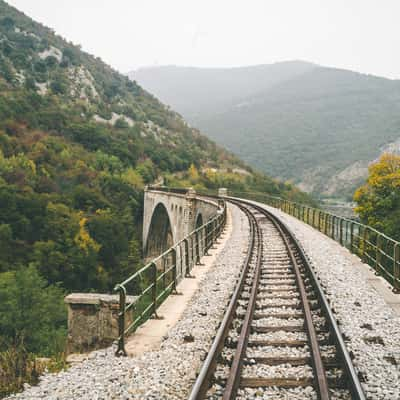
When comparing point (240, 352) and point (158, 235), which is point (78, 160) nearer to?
point (158, 235)

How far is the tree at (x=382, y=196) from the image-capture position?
1256 inches

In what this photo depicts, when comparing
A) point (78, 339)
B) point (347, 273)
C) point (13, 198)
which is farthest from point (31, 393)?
point (13, 198)

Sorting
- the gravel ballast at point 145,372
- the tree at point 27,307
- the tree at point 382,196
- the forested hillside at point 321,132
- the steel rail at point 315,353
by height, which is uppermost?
the forested hillside at point 321,132

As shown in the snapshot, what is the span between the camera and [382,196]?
34.1 metres

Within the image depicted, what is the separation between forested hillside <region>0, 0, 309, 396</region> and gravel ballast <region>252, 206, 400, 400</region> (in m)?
3.96

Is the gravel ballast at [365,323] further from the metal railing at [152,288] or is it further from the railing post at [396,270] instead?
the metal railing at [152,288]

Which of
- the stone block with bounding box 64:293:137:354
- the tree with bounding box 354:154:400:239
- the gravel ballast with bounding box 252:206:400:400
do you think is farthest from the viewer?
the tree with bounding box 354:154:400:239

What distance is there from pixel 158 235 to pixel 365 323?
158 ft

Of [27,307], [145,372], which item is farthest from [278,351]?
[27,307]

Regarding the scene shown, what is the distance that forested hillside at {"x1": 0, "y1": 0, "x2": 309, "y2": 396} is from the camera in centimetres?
2977

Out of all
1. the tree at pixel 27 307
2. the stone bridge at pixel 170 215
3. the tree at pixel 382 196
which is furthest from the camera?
the tree at pixel 382 196

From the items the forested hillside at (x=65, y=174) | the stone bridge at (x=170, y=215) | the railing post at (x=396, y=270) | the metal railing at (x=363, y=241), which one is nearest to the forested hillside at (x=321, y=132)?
the forested hillside at (x=65, y=174)

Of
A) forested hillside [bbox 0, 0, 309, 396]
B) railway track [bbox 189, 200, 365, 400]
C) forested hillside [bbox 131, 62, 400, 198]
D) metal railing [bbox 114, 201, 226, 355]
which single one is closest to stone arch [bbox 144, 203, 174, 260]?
forested hillside [bbox 0, 0, 309, 396]

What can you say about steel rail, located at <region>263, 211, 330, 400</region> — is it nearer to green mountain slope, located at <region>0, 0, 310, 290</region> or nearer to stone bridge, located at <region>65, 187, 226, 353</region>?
stone bridge, located at <region>65, 187, 226, 353</region>
